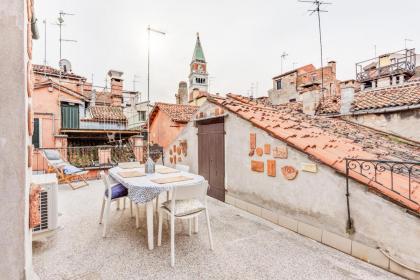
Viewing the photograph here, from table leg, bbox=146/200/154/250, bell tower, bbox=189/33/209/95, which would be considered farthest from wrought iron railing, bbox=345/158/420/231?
bell tower, bbox=189/33/209/95

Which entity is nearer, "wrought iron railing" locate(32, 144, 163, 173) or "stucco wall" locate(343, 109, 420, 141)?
"stucco wall" locate(343, 109, 420, 141)

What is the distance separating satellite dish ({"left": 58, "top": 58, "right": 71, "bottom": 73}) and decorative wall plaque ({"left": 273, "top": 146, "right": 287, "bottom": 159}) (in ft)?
57.6

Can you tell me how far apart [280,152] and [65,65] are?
18309mm

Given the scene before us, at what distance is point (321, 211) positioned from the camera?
2850 millimetres

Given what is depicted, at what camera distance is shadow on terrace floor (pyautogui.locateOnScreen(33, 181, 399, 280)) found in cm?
220

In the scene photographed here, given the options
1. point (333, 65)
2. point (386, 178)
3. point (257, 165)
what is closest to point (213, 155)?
point (257, 165)

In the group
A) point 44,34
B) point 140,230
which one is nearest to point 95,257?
point 140,230

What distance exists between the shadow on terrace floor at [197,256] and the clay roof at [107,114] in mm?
9931

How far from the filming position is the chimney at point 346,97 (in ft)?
21.2

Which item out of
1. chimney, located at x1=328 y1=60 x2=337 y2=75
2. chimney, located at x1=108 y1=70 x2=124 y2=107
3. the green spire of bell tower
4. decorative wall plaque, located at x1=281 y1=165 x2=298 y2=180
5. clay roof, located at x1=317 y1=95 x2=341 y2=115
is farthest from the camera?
the green spire of bell tower

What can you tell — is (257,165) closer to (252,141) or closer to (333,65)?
(252,141)

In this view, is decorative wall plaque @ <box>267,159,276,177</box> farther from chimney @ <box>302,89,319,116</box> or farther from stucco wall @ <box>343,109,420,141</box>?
chimney @ <box>302,89,319,116</box>

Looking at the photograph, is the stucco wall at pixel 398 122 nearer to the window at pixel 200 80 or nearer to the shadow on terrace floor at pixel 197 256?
the shadow on terrace floor at pixel 197 256

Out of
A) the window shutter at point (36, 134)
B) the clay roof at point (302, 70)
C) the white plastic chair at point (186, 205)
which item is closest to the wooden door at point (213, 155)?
the white plastic chair at point (186, 205)
